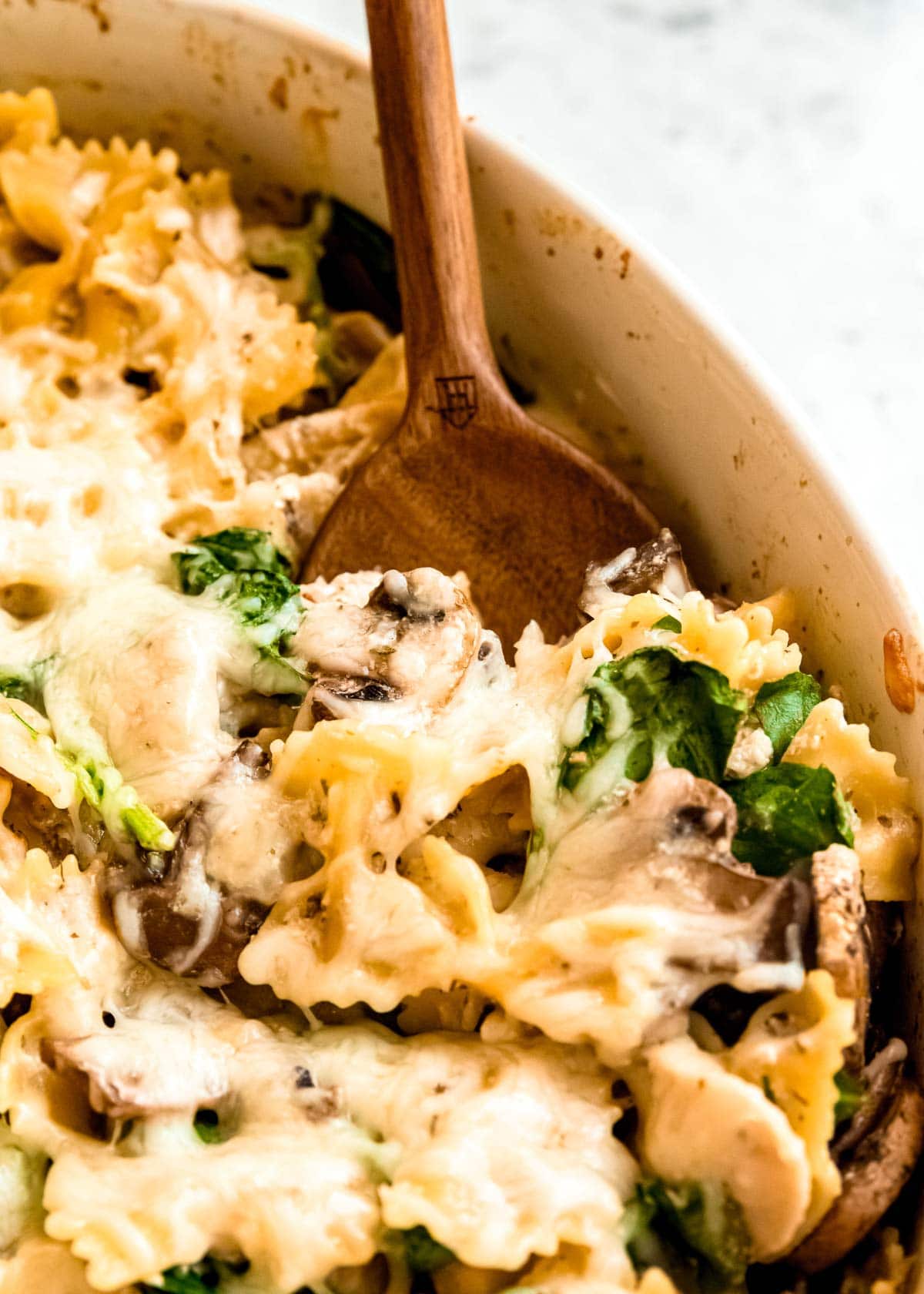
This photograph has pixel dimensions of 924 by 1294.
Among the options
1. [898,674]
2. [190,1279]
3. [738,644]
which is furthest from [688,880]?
[190,1279]

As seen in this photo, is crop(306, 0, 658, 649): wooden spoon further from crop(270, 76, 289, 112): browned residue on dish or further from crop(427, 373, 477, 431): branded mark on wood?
crop(270, 76, 289, 112): browned residue on dish

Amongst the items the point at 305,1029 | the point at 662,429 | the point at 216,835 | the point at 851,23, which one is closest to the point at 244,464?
the point at 662,429

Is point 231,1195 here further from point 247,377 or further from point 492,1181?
point 247,377

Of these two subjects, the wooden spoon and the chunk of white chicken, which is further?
the wooden spoon

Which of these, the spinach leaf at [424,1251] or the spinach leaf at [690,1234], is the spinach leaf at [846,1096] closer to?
the spinach leaf at [690,1234]

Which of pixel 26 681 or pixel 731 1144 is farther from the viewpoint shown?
pixel 26 681

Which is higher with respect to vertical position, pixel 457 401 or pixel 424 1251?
pixel 457 401

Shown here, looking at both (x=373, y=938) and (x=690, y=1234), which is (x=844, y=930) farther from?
(x=373, y=938)

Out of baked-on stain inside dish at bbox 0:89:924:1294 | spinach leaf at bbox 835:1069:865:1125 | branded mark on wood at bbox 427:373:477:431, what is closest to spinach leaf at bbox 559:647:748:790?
baked-on stain inside dish at bbox 0:89:924:1294
